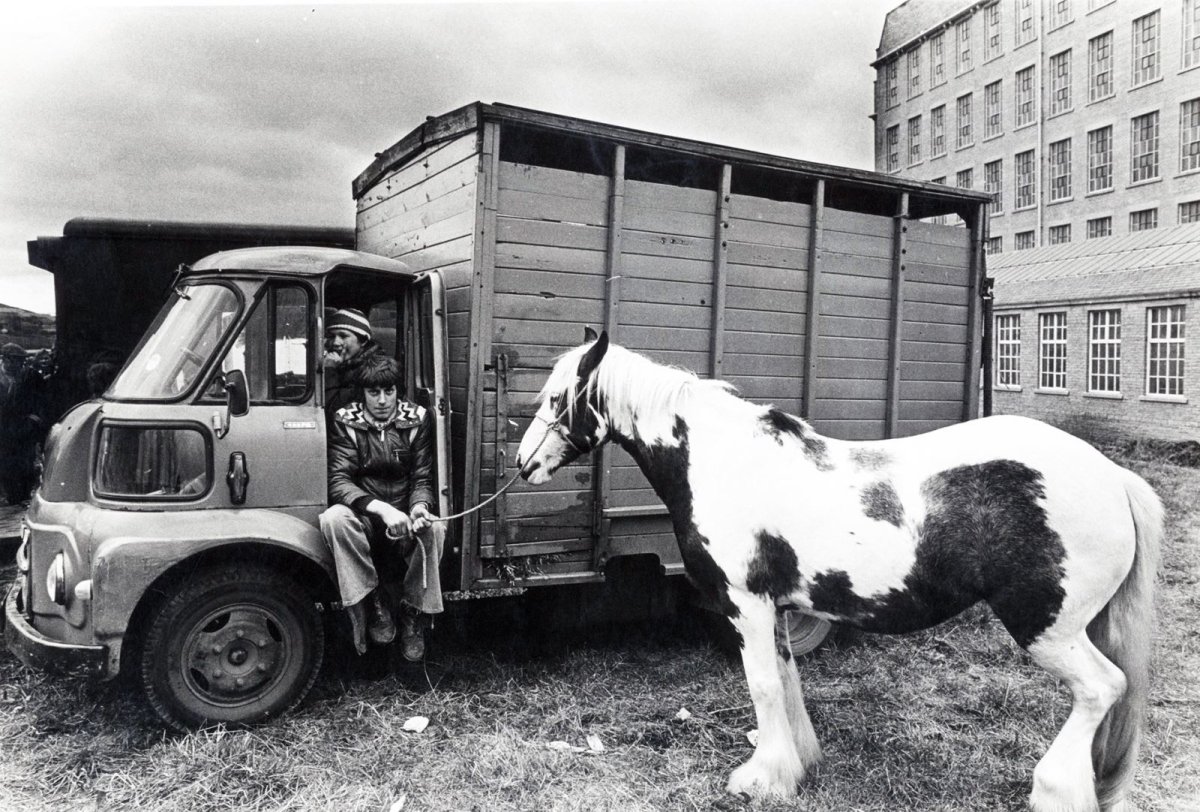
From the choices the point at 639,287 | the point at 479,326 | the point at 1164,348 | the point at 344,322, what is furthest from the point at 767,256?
the point at 1164,348

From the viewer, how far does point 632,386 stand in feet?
10.3

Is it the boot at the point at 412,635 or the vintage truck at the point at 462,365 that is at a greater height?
the vintage truck at the point at 462,365

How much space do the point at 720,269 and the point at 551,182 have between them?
110 centimetres

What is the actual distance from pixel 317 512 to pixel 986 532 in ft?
9.44

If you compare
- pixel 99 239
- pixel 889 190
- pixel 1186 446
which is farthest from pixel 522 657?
pixel 1186 446

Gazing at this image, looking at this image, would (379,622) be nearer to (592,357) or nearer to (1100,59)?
(592,357)

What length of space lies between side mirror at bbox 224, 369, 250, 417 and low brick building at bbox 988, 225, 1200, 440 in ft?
27.2

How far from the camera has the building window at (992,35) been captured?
5730 millimetres

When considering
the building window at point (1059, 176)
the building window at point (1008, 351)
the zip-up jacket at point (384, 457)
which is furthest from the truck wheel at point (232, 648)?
the building window at point (1008, 351)

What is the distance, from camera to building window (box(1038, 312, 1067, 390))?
13.5 meters

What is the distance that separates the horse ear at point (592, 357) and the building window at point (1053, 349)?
1292cm

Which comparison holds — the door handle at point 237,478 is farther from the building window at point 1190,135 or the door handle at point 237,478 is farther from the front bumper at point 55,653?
the building window at point 1190,135

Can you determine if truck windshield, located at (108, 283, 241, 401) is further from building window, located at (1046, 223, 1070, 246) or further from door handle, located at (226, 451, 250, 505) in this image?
building window, located at (1046, 223, 1070, 246)

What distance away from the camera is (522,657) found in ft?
14.3
